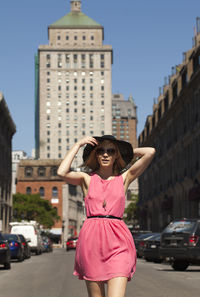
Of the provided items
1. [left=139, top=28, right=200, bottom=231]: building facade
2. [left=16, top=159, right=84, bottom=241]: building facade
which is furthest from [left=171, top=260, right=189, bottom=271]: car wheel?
[left=16, top=159, right=84, bottom=241]: building facade

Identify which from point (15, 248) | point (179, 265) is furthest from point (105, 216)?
point (15, 248)

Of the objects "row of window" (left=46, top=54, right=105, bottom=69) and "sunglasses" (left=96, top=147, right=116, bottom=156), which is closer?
"sunglasses" (left=96, top=147, right=116, bottom=156)

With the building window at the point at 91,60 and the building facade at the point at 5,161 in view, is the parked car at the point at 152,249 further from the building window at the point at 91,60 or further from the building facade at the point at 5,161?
the building window at the point at 91,60

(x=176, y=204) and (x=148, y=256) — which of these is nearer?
(x=148, y=256)

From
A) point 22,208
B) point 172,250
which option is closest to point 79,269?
point 172,250

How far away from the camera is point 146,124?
83250 mm

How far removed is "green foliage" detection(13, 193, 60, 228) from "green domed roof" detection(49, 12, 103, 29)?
82.8 meters

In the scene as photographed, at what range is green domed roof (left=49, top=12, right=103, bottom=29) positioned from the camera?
17525 cm

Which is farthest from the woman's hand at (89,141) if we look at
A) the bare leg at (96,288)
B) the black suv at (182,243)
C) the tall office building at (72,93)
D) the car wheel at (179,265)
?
the tall office building at (72,93)

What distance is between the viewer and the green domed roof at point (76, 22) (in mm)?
175250

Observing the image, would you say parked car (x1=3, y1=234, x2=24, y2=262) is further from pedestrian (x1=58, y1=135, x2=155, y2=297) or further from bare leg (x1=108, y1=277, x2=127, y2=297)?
bare leg (x1=108, y1=277, x2=127, y2=297)

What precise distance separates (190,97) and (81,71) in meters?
119

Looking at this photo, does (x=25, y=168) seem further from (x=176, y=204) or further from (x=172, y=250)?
(x=172, y=250)

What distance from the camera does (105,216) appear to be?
5.86 metres
